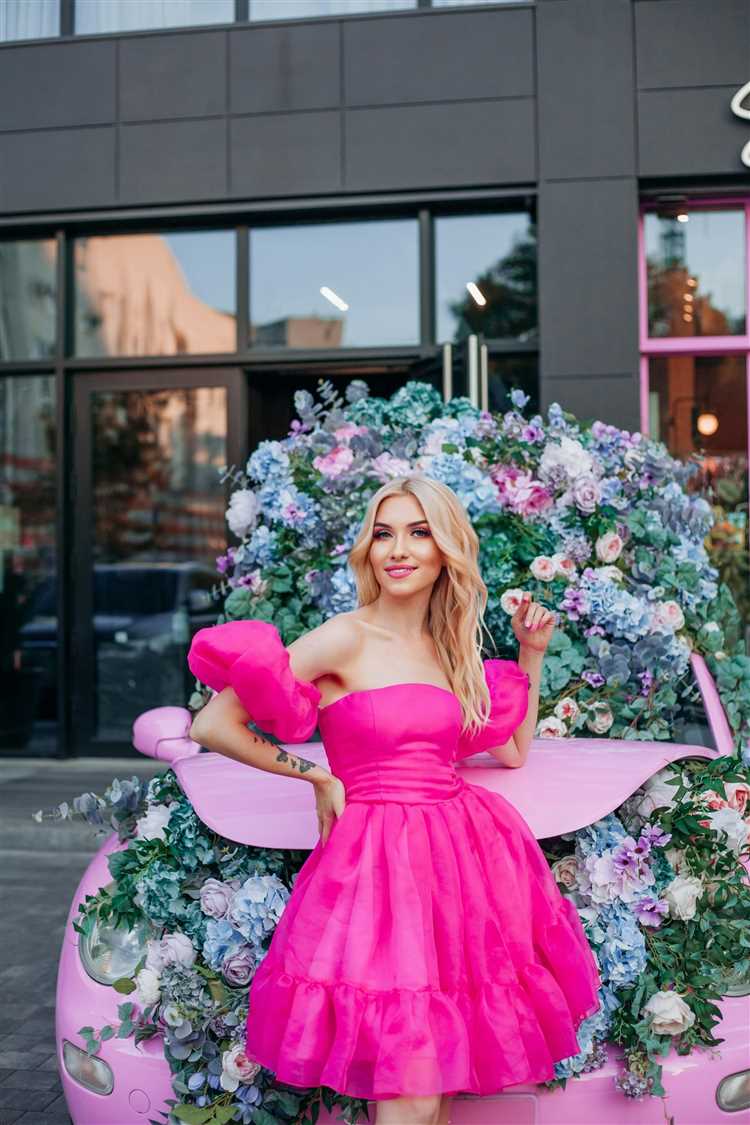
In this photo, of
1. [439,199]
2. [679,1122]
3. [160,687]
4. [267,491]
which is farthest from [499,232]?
[679,1122]

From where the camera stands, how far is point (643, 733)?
335 cm

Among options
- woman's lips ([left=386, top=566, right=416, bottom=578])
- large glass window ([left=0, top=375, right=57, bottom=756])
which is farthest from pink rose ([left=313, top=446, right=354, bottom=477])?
large glass window ([left=0, top=375, right=57, bottom=756])

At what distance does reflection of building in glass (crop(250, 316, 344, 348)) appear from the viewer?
7.89m

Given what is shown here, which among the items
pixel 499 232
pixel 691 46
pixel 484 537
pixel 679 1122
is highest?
pixel 691 46

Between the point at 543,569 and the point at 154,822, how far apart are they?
1.48 m

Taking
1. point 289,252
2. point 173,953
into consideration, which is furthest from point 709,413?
point 173,953

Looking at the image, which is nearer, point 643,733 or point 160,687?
point 643,733

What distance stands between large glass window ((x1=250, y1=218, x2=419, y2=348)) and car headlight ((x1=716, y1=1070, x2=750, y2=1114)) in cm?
609

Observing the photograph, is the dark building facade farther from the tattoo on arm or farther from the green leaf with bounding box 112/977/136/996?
the green leaf with bounding box 112/977/136/996

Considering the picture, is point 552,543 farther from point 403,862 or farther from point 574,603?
point 403,862

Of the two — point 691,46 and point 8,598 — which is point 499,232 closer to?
point 691,46

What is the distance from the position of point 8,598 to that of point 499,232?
4550 mm

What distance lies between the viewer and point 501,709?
256 centimetres

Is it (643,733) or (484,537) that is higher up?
(484,537)
